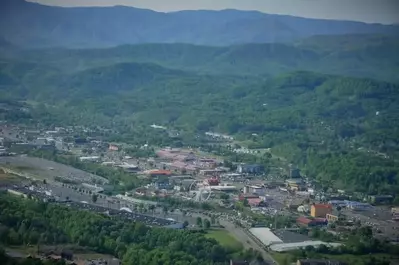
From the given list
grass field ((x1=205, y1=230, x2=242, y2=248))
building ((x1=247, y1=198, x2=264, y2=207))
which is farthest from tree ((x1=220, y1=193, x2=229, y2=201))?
grass field ((x1=205, y1=230, x2=242, y2=248))

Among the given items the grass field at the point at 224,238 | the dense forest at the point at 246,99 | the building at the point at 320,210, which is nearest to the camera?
the grass field at the point at 224,238

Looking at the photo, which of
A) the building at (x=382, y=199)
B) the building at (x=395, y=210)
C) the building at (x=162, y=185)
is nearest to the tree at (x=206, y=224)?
the building at (x=162, y=185)

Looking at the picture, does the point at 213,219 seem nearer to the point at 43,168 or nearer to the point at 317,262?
the point at 317,262

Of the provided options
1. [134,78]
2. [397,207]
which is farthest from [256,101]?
[397,207]

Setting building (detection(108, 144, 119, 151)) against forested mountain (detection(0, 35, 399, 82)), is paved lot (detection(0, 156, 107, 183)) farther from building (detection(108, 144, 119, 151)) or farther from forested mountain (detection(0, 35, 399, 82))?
forested mountain (detection(0, 35, 399, 82))

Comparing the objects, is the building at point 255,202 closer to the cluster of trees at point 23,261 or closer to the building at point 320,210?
the building at point 320,210

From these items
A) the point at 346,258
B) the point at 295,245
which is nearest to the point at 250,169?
the point at 295,245
